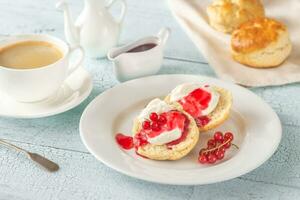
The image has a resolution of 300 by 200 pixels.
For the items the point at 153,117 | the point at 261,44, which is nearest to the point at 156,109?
the point at 153,117

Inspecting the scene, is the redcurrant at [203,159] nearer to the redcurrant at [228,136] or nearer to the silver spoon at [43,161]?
the redcurrant at [228,136]

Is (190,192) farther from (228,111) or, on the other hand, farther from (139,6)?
(139,6)

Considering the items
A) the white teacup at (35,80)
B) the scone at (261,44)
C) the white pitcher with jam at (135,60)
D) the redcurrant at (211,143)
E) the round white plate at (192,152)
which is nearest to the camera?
the round white plate at (192,152)

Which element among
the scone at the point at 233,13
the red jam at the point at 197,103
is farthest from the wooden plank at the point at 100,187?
the scone at the point at 233,13

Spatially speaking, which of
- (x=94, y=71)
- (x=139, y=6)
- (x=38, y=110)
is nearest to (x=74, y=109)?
(x=38, y=110)

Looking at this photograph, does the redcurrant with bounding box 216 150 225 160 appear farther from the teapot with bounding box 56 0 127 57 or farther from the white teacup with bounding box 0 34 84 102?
the teapot with bounding box 56 0 127 57

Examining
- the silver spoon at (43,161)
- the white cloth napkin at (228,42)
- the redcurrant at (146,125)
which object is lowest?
the white cloth napkin at (228,42)
